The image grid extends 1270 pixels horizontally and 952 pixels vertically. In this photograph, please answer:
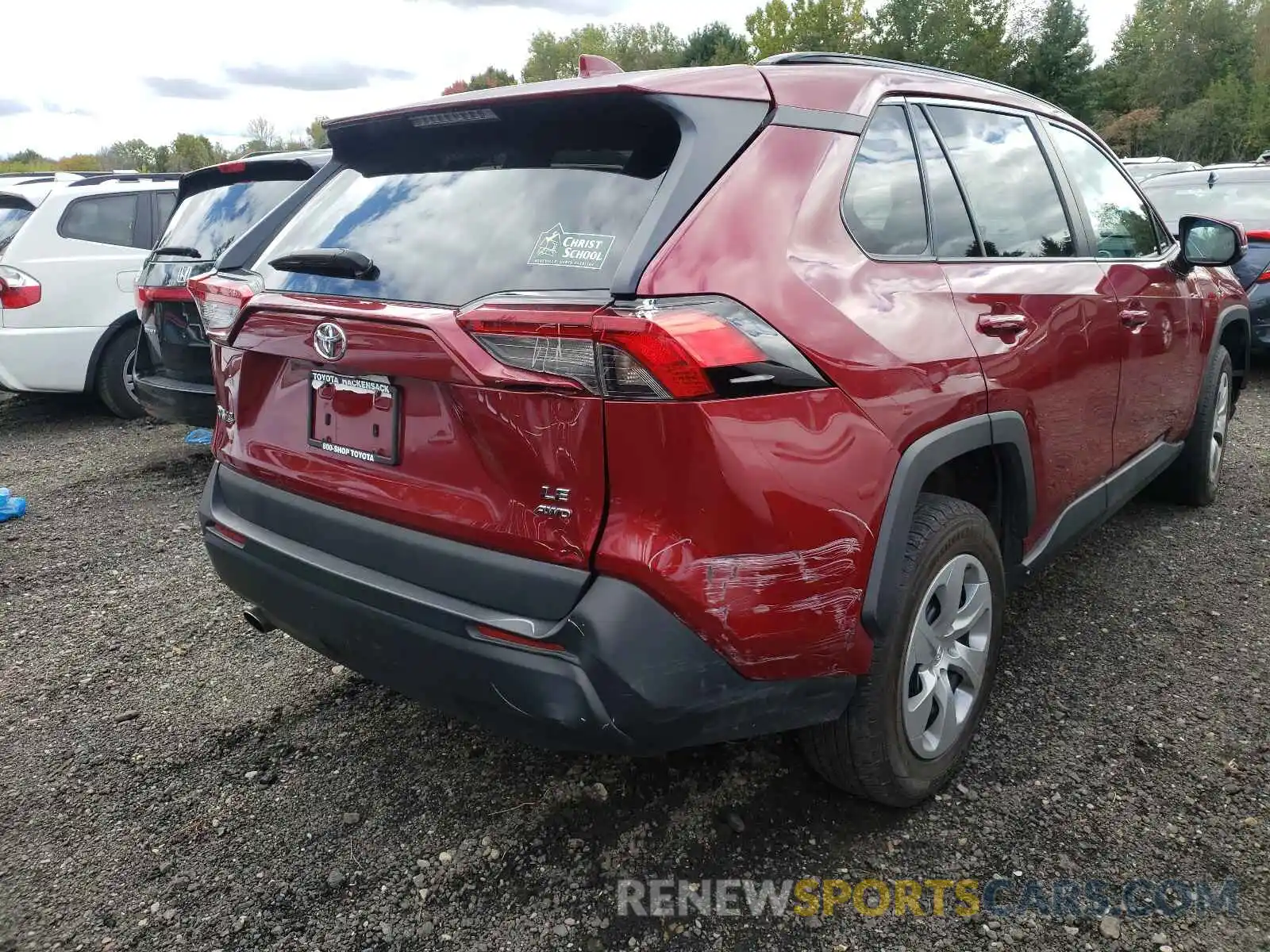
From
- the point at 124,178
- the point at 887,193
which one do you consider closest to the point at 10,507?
the point at 124,178

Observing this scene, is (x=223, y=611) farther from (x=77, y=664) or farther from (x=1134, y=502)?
(x=1134, y=502)

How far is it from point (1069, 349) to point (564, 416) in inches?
69.7

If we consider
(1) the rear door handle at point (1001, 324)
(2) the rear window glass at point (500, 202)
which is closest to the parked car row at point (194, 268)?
(2) the rear window glass at point (500, 202)

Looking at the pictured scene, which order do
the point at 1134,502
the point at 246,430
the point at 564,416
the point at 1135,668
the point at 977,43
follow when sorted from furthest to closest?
the point at 977,43
the point at 1134,502
the point at 1135,668
the point at 246,430
the point at 564,416

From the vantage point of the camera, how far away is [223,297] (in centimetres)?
239

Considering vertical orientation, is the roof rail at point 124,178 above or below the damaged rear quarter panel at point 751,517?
above

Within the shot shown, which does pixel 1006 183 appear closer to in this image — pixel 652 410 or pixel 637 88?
pixel 637 88

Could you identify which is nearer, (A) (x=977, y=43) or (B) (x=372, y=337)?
(B) (x=372, y=337)

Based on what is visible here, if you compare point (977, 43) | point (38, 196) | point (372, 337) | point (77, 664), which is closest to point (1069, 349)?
point (372, 337)

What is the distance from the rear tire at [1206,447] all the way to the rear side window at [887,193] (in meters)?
2.64

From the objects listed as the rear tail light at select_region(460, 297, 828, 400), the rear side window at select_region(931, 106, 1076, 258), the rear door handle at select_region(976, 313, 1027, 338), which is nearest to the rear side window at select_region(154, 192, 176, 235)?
A: the rear side window at select_region(931, 106, 1076, 258)

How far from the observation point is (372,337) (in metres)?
1.93

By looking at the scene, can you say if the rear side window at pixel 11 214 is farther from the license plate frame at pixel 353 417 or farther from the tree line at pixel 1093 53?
the tree line at pixel 1093 53

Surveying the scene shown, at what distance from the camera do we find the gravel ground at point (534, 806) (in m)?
2.06
